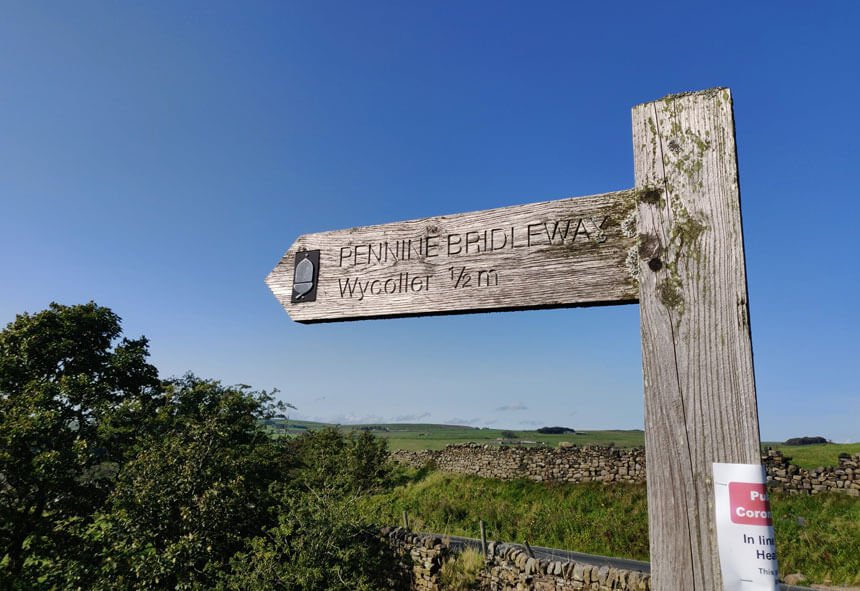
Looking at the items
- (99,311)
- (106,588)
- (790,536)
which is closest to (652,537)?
(106,588)

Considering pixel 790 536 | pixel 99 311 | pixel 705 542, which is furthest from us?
pixel 99 311

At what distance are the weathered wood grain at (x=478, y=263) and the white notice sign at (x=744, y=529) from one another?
0.53 meters

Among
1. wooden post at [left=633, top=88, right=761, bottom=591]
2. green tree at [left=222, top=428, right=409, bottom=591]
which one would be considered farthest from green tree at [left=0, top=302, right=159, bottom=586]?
wooden post at [left=633, top=88, right=761, bottom=591]

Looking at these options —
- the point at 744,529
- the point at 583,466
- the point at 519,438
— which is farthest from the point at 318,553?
the point at 519,438

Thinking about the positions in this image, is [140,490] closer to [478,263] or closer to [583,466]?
[478,263]

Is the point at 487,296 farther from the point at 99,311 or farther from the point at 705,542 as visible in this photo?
the point at 99,311

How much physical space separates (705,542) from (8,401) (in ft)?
60.5

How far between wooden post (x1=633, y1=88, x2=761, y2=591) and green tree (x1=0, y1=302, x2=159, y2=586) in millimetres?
12980

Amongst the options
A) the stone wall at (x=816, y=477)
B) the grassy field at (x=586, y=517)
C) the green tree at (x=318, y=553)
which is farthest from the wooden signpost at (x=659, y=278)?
the stone wall at (x=816, y=477)

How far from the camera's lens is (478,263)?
1.56m

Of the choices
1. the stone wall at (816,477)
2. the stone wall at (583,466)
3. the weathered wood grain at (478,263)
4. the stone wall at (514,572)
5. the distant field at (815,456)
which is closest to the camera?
the weathered wood grain at (478,263)

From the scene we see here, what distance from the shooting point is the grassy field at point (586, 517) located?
A: 11.7 metres

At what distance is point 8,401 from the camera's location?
13.5m

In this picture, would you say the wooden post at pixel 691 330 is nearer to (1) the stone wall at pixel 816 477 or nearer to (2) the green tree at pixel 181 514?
(2) the green tree at pixel 181 514
